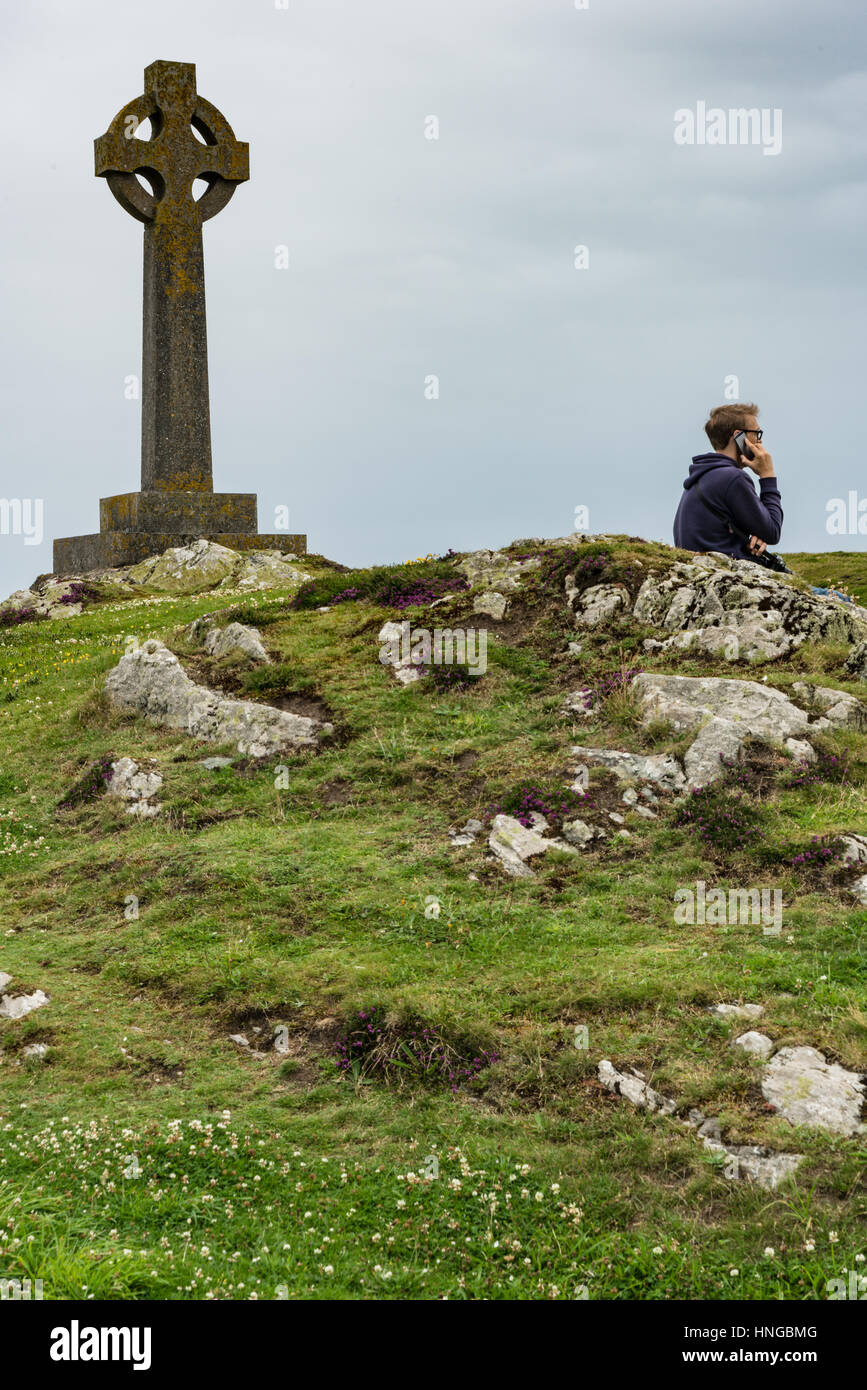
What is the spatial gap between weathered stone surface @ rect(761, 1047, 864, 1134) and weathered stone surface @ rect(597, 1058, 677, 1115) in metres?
0.76

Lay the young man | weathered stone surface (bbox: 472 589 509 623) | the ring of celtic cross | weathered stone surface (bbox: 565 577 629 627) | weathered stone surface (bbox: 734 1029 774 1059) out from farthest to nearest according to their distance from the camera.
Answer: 1. the ring of celtic cross
2. weathered stone surface (bbox: 472 589 509 623)
3. weathered stone surface (bbox: 565 577 629 627)
4. the young man
5. weathered stone surface (bbox: 734 1029 774 1059)

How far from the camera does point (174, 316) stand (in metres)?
36.6

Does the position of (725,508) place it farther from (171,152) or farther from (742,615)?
(171,152)

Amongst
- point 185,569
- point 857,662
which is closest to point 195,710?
point 857,662

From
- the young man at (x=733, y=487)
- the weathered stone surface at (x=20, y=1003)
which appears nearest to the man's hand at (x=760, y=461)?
the young man at (x=733, y=487)

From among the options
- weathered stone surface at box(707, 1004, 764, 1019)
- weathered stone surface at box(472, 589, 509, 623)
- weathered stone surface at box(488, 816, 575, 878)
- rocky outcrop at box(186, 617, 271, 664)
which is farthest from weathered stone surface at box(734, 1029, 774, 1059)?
rocky outcrop at box(186, 617, 271, 664)

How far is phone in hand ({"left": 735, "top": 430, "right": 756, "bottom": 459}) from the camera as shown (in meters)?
16.7

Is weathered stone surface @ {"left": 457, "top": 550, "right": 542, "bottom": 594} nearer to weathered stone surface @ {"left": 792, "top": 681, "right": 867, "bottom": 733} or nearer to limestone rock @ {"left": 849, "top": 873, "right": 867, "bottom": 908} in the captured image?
weathered stone surface @ {"left": 792, "top": 681, "right": 867, "bottom": 733}

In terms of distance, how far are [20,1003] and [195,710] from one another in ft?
24.6

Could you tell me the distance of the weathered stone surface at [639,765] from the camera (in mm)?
14195

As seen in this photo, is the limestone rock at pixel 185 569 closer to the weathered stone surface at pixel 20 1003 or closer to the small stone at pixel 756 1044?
the weathered stone surface at pixel 20 1003

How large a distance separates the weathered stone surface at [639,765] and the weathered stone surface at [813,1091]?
5560 millimetres

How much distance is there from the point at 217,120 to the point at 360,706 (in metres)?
28.1

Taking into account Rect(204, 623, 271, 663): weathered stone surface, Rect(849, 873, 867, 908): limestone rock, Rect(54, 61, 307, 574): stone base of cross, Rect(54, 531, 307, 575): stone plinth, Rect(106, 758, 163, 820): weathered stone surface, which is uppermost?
Rect(54, 61, 307, 574): stone base of cross
